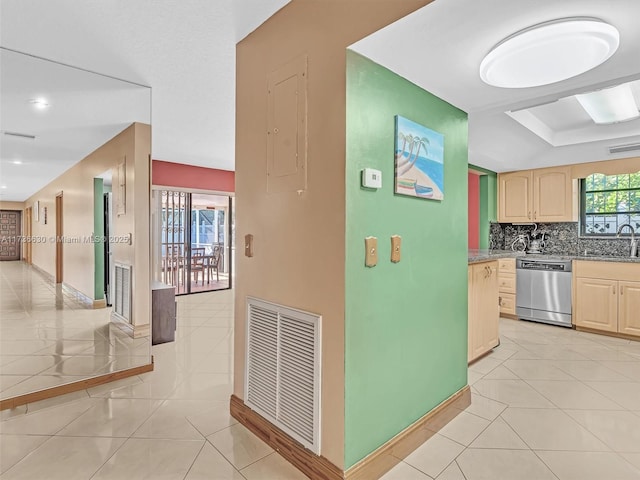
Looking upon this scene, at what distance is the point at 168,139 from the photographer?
4402 millimetres

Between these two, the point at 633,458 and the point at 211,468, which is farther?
the point at 633,458

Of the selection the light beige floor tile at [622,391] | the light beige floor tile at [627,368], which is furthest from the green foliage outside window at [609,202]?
the light beige floor tile at [622,391]

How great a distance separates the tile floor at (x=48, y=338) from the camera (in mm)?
2318

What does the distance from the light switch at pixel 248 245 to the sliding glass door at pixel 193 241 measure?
418 cm

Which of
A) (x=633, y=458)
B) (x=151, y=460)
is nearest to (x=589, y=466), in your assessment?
(x=633, y=458)

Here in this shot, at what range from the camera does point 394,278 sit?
1.80 meters

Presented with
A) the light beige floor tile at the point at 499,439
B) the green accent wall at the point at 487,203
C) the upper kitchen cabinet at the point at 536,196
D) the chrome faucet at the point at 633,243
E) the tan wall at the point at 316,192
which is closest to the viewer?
the tan wall at the point at 316,192

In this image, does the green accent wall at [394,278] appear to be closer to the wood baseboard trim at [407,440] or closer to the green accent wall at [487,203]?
the wood baseboard trim at [407,440]

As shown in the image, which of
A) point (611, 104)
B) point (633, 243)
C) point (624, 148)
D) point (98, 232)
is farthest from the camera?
point (633, 243)

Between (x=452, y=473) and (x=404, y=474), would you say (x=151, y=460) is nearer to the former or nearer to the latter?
(x=404, y=474)

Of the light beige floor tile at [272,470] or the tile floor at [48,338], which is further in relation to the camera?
the tile floor at [48,338]

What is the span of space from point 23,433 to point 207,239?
5186 millimetres

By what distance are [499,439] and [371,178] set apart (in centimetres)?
169

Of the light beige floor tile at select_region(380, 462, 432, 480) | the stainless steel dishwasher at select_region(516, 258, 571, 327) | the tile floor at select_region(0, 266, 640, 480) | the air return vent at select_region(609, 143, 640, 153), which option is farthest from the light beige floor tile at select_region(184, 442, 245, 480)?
the air return vent at select_region(609, 143, 640, 153)
